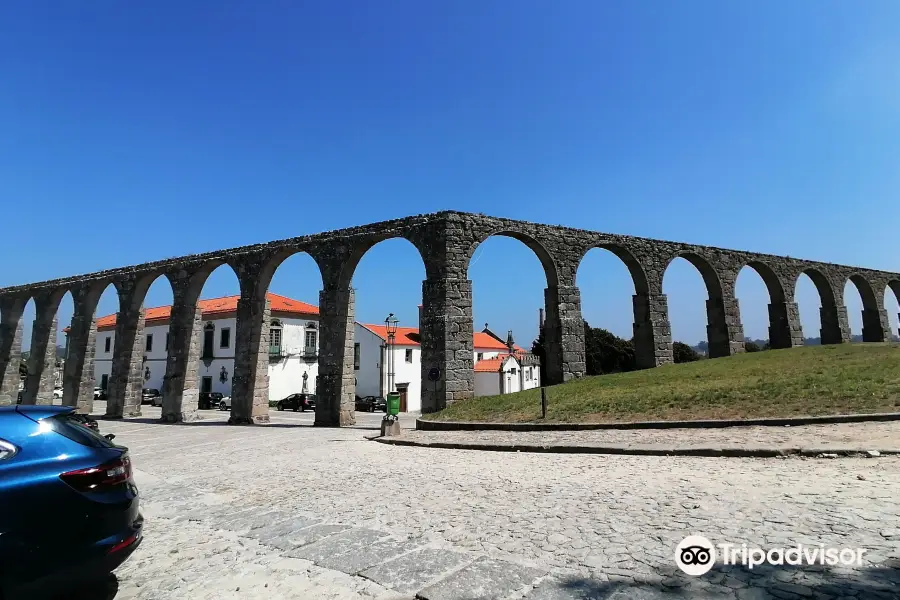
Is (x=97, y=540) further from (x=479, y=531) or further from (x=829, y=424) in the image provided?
(x=829, y=424)

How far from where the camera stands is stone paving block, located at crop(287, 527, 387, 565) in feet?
14.3

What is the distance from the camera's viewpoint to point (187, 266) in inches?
941

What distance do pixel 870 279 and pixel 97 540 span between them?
39.5 m

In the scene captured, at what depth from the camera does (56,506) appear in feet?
9.63

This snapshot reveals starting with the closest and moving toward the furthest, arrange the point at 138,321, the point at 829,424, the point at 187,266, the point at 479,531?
the point at 479,531 < the point at 829,424 < the point at 187,266 < the point at 138,321

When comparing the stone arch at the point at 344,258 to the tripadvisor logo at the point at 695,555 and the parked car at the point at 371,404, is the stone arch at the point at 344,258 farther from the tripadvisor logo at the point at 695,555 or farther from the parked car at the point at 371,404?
the parked car at the point at 371,404

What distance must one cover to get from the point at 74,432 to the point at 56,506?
1.90ft

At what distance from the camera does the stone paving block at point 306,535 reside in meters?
4.70

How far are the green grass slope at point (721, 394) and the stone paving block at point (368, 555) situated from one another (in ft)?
25.3

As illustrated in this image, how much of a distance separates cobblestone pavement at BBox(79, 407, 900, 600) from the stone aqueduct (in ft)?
33.0

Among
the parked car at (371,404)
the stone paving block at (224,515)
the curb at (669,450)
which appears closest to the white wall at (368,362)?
the parked car at (371,404)

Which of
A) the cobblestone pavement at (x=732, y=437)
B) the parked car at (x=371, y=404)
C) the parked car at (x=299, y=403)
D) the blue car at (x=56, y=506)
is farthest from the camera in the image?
the parked car at (x=371, y=404)

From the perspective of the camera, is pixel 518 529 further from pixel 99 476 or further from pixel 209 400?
pixel 209 400

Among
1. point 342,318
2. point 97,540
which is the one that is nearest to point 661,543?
point 97,540
